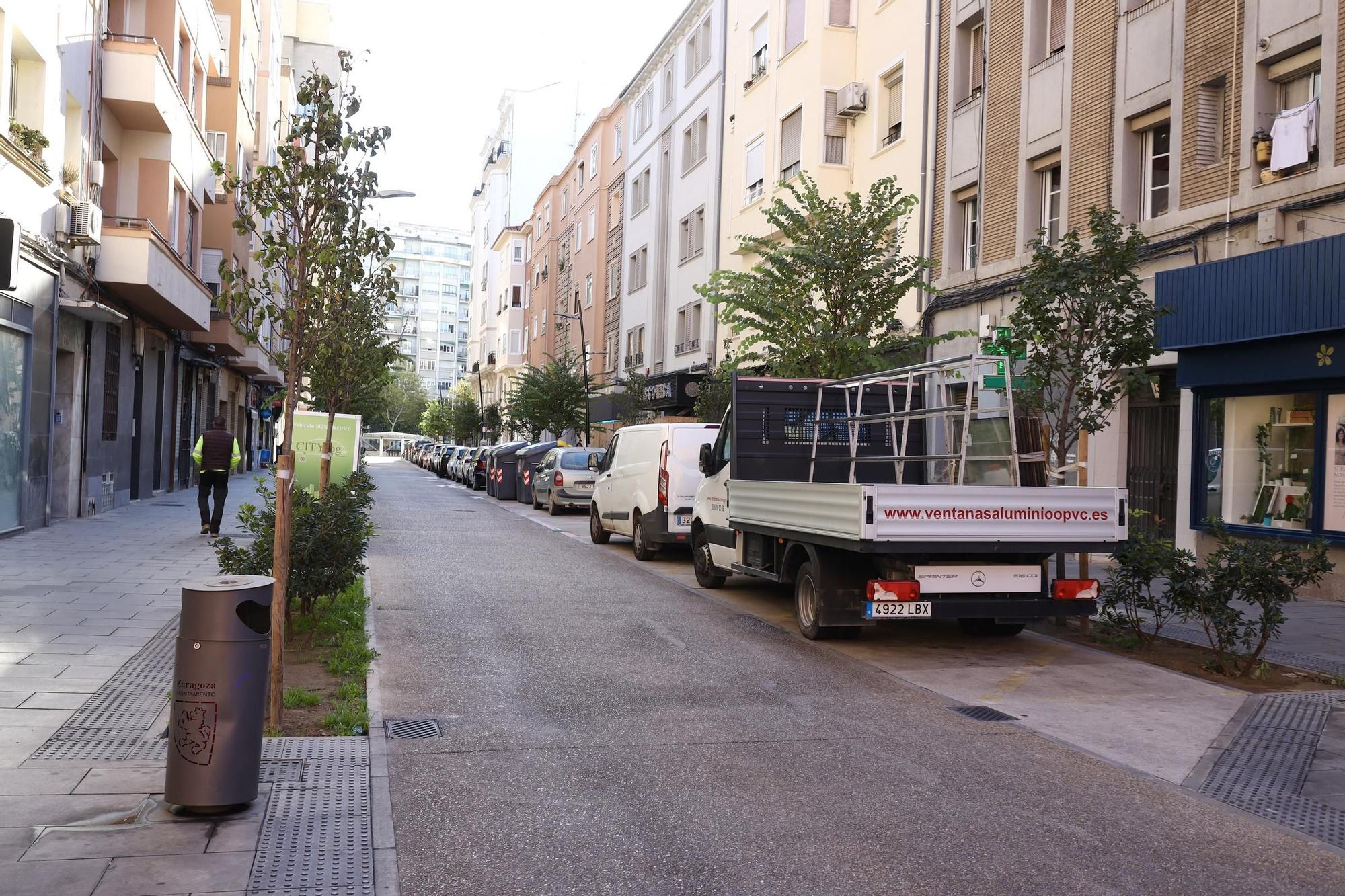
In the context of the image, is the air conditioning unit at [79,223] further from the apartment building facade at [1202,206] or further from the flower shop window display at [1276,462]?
the flower shop window display at [1276,462]

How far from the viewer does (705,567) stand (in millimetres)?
13359

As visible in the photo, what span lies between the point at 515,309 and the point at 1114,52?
200ft

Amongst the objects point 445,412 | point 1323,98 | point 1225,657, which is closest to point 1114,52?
point 1323,98

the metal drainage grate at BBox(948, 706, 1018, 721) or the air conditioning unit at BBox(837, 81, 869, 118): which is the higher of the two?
the air conditioning unit at BBox(837, 81, 869, 118)

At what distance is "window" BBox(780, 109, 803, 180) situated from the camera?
2709 cm

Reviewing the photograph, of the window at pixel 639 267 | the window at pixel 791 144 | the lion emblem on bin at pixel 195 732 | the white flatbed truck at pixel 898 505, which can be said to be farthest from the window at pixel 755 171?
the lion emblem on bin at pixel 195 732

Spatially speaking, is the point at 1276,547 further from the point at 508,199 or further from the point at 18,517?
the point at 508,199

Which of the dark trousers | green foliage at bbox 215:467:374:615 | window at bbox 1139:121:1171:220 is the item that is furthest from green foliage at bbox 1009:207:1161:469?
the dark trousers

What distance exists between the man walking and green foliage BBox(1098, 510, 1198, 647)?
11981mm

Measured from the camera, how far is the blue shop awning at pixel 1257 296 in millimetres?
12227

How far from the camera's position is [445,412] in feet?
319

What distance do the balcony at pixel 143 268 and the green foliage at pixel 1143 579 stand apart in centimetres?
1550

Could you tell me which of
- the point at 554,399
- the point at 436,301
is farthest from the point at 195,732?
the point at 436,301

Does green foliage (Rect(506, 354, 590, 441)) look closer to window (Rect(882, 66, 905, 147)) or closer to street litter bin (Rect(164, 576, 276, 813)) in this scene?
window (Rect(882, 66, 905, 147))
